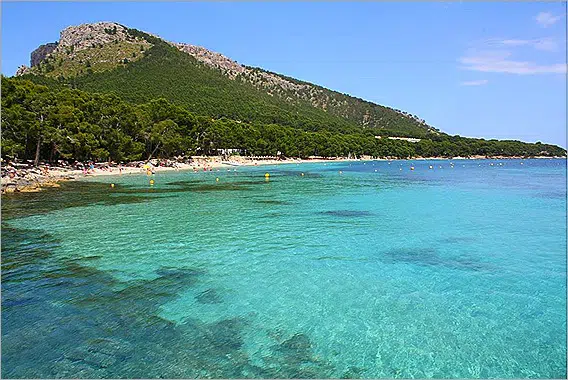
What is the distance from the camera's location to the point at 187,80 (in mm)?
126250

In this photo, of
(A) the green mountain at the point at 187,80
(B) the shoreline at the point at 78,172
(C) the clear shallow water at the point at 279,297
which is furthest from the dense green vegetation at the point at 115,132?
(C) the clear shallow water at the point at 279,297

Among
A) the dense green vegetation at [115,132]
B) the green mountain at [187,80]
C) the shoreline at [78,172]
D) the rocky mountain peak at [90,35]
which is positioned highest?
the rocky mountain peak at [90,35]

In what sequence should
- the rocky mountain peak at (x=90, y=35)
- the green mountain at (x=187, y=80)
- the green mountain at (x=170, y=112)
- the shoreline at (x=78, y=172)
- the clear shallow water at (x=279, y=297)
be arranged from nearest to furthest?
the clear shallow water at (x=279, y=297)
the shoreline at (x=78, y=172)
the green mountain at (x=170, y=112)
the green mountain at (x=187, y=80)
the rocky mountain peak at (x=90, y=35)

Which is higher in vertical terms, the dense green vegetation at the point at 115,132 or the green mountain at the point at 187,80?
the green mountain at the point at 187,80

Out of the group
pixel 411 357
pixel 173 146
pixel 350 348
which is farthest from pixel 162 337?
pixel 173 146

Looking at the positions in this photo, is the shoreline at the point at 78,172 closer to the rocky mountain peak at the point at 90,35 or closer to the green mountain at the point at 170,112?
the green mountain at the point at 170,112

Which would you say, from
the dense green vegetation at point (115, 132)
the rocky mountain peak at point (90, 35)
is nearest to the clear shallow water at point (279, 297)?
the dense green vegetation at point (115, 132)

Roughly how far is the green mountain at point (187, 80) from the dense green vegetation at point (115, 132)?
23242 mm

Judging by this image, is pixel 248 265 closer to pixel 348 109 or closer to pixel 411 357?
pixel 411 357

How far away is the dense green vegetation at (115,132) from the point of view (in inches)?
1625

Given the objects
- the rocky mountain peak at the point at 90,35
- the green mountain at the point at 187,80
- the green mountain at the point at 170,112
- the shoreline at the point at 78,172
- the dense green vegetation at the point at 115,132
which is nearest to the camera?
the shoreline at the point at 78,172

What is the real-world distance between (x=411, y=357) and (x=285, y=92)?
167m

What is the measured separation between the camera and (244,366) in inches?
266

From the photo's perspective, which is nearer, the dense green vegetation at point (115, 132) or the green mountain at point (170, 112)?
the dense green vegetation at point (115, 132)
